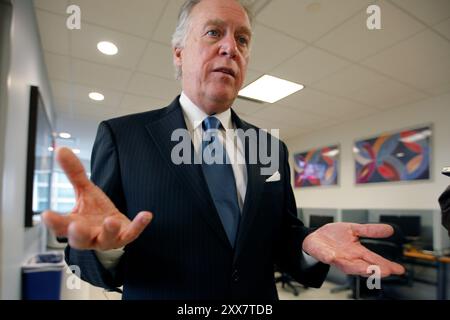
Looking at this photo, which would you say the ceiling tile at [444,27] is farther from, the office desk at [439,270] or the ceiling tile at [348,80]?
the office desk at [439,270]

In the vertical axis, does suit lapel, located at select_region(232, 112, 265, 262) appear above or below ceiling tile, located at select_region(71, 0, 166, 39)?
below

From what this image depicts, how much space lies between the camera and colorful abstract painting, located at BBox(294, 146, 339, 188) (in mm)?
931

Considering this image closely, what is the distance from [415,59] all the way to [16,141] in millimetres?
2080

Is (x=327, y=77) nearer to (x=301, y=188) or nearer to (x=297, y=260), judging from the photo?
(x=301, y=188)

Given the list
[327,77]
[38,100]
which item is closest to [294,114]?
[327,77]

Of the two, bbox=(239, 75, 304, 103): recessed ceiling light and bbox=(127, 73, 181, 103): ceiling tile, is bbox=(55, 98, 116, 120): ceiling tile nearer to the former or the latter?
bbox=(127, 73, 181, 103): ceiling tile

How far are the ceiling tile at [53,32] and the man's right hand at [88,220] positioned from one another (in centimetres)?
121

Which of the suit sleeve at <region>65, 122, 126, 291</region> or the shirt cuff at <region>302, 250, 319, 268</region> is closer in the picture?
the suit sleeve at <region>65, 122, 126, 291</region>

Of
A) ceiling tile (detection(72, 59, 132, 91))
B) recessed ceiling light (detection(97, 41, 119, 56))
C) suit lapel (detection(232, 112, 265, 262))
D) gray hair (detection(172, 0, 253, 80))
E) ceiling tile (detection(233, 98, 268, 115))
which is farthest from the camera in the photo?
ceiling tile (detection(72, 59, 132, 91))

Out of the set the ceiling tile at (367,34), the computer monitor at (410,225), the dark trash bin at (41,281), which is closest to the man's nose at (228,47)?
the ceiling tile at (367,34)

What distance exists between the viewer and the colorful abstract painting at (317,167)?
93 cm

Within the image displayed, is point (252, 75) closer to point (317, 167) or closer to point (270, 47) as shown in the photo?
point (270, 47)

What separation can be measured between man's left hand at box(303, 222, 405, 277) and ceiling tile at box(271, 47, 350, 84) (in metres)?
0.85

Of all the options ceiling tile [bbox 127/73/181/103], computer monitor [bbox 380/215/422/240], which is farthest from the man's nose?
computer monitor [bbox 380/215/422/240]
